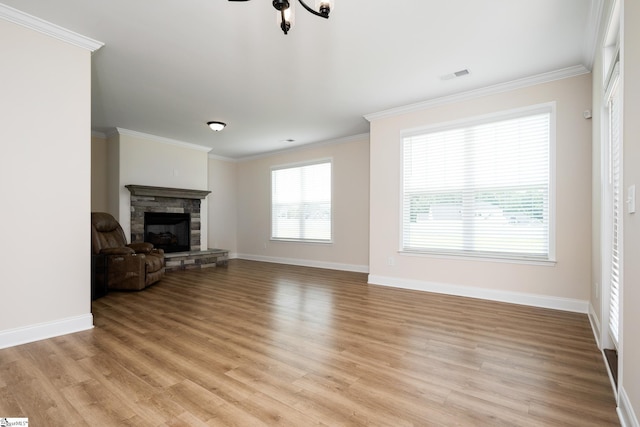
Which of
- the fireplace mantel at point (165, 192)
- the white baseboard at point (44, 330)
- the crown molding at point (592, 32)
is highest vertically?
the crown molding at point (592, 32)

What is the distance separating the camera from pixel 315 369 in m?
2.24

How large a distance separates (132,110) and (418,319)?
5095mm

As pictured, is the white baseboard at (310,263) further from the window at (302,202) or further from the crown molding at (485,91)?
the crown molding at (485,91)

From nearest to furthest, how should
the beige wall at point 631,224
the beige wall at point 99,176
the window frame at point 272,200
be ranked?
the beige wall at point 631,224
the beige wall at point 99,176
the window frame at point 272,200

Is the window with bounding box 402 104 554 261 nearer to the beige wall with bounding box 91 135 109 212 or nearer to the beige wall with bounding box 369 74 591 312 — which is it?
the beige wall with bounding box 369 74 591 312

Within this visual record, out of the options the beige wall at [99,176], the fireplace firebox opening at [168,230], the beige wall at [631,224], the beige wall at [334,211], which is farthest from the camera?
the fireplace firebox opening at [168,230]

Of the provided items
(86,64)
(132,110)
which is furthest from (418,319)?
(132,110)

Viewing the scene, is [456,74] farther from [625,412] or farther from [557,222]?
Result: [625,412]

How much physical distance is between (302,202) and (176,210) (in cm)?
275

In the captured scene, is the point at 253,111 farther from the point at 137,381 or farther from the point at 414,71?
the point at 137,381

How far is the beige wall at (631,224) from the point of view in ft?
4.67

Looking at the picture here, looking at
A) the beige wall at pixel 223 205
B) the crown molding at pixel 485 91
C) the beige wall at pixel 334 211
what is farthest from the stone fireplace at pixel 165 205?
the crown molding at pixel 485 91

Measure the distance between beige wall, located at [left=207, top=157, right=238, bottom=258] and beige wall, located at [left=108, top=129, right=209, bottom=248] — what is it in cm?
71

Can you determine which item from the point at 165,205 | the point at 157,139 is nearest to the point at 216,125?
the point at 157,139
